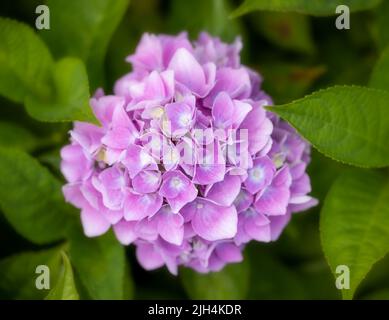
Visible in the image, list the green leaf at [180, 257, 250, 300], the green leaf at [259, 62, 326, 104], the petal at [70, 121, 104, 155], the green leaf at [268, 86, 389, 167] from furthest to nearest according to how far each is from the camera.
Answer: the green leaf at [259, 62, 326, 104]
the green leaf at [180, 257, 250, 300]
the petal at [70, 121, 104, 155]
the green leaf at [268, 86, 389, 167]

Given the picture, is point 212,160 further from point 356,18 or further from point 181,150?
point 356,18

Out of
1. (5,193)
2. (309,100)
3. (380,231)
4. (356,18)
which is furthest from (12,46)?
(356,18)

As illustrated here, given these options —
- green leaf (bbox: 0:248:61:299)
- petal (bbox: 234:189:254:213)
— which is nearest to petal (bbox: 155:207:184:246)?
petal (bbox: 234:189:254:213)

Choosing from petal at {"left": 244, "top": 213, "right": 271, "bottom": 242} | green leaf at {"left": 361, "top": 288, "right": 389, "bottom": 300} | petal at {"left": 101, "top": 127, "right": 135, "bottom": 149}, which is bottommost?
green leaf at {"left": 361, "top": 288, "right": 389, "bottom": 300}

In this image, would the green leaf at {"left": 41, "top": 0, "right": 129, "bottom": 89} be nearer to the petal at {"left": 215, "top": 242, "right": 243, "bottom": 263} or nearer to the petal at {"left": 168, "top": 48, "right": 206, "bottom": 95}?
the petal at {"left": 168, "top": 48, "right": 206, "bottom": 95}

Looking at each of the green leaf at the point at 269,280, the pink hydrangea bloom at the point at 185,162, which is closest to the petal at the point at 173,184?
the pink hydrangea bloom at the point at 185,162

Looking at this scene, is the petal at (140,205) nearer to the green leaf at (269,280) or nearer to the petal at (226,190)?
the petal at (226,190)

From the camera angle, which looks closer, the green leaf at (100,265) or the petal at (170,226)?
the petal at (170,226)
